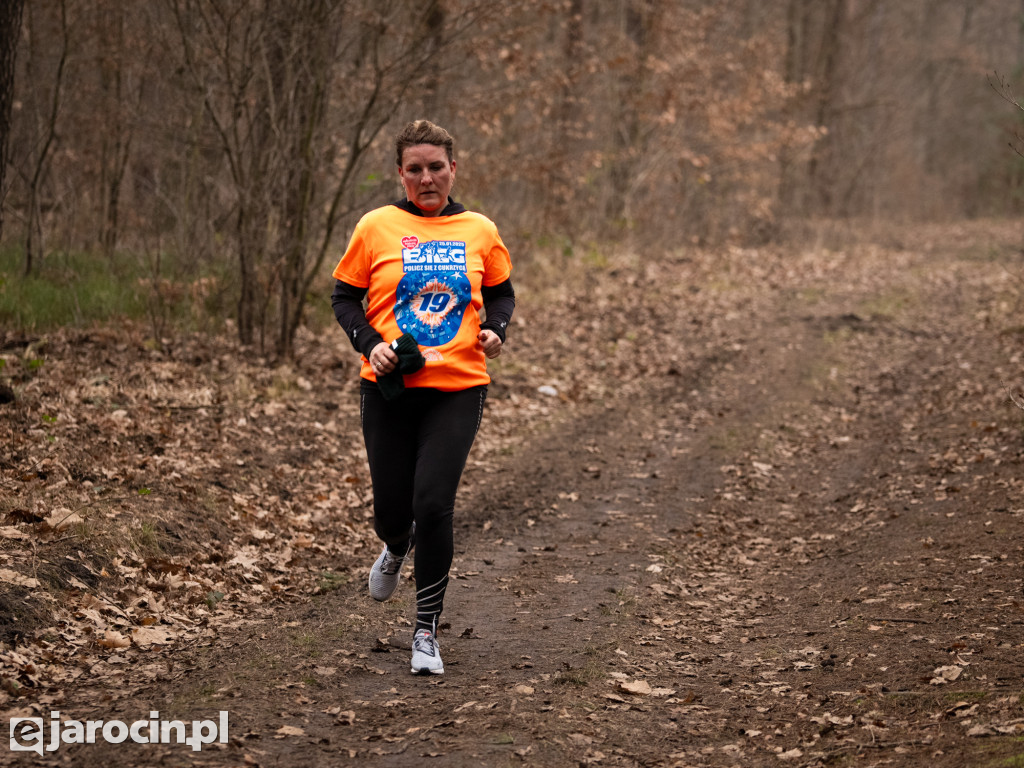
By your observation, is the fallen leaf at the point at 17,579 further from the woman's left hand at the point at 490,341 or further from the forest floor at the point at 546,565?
the woman's left hand at the point at 490,341

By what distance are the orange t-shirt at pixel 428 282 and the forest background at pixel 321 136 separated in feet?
11.4

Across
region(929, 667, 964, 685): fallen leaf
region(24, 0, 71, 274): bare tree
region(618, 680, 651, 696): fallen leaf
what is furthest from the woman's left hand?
region(24, 0, 71, 274): bare tree

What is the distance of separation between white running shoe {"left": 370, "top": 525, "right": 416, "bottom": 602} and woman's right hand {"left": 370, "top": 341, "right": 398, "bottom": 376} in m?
1.13

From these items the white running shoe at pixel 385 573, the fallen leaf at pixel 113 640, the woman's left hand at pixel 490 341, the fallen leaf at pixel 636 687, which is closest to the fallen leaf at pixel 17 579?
the fallen leaf at pixel 113 640

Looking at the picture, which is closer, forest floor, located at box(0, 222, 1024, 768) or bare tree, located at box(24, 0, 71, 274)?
forest floor, located at box(0, 222, 1024, 768)

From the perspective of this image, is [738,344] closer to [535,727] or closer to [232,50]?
[232,50]

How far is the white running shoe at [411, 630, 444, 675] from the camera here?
15.1 feet

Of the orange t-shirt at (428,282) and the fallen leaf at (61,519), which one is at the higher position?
the orange t-shirt at (428,282)

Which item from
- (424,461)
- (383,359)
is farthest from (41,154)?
(424,461)

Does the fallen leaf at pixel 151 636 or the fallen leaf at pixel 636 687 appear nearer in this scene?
the fallen leaf at pixel 636 687

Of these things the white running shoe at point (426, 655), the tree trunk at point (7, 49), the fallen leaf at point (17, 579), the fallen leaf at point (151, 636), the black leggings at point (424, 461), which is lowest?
the fallen leaf at point (151, 636)

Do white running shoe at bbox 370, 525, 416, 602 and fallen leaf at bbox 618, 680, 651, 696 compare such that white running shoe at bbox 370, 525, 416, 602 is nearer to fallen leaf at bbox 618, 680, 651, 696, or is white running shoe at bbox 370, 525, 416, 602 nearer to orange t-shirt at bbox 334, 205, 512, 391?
orange t-shirt at bbox 334, 205, 512, 391

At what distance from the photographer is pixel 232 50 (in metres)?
10.2

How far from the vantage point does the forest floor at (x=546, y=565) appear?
4027 mm
